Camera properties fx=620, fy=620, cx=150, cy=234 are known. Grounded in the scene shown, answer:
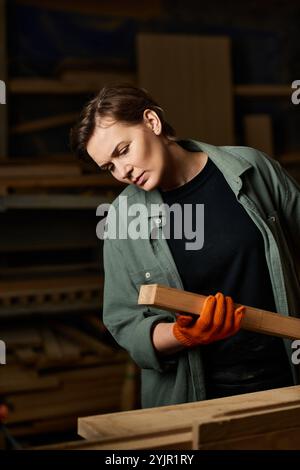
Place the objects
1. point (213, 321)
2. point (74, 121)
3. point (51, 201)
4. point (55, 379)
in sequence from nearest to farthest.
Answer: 1. point (213, 321)
2. point (51, 201)
3. point (55, 379)
4. point (74, 121)

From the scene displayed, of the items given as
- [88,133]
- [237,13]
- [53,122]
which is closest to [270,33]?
[237,13]

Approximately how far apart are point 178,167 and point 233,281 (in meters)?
0.36

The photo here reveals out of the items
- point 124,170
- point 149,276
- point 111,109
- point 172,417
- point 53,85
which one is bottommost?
point 172,417

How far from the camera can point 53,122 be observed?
346 cm

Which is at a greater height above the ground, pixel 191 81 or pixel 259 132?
pixel 191 81

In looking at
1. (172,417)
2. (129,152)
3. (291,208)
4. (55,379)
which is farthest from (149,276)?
(55,379)

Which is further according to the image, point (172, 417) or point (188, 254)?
point (188, 254)

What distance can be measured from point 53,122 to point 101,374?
1.40m

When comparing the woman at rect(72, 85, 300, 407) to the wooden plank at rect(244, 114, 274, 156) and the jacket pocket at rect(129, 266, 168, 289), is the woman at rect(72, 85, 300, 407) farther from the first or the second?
the wooden plank at rect(244, 114, 274, 156)

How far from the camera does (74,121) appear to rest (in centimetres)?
350

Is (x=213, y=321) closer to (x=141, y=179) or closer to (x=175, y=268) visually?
(x=175, y=268)

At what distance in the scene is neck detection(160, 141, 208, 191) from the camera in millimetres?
1738

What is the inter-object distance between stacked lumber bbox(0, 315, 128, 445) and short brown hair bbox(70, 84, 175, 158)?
1575 millimetres
